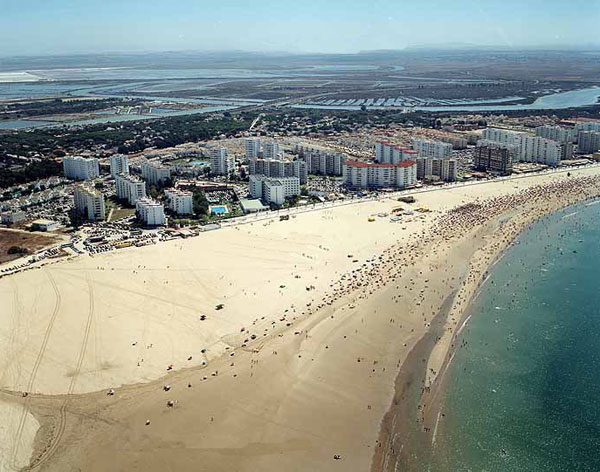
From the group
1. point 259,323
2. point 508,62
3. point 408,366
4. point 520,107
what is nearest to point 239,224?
point 259,323

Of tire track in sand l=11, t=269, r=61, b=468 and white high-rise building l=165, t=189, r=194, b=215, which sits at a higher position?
white high-rise building l=165, t=189, r=194, b=215

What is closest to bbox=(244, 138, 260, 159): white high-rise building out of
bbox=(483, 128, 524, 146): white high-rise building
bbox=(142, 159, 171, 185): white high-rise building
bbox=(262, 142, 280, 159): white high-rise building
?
bbox=(262, 142, 280, 159): white high-rise building

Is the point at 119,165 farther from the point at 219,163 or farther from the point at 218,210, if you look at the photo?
the point at 218,210

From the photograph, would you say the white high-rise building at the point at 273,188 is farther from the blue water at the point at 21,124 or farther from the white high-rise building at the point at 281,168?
the blue water at the point at 21,124

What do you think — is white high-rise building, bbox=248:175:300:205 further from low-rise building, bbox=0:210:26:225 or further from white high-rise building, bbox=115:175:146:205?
low-rise building, bbox=0:210:26:225

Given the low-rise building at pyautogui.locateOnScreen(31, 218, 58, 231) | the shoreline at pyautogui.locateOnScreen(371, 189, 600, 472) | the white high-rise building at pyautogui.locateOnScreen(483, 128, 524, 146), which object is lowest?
the shoreline at pyautogui.locateOnScreen(371, 189, 600, 472)

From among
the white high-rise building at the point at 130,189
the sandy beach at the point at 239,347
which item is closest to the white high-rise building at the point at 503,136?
the sandy beach at the point at 239,347

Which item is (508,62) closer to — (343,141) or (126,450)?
(343,141)
